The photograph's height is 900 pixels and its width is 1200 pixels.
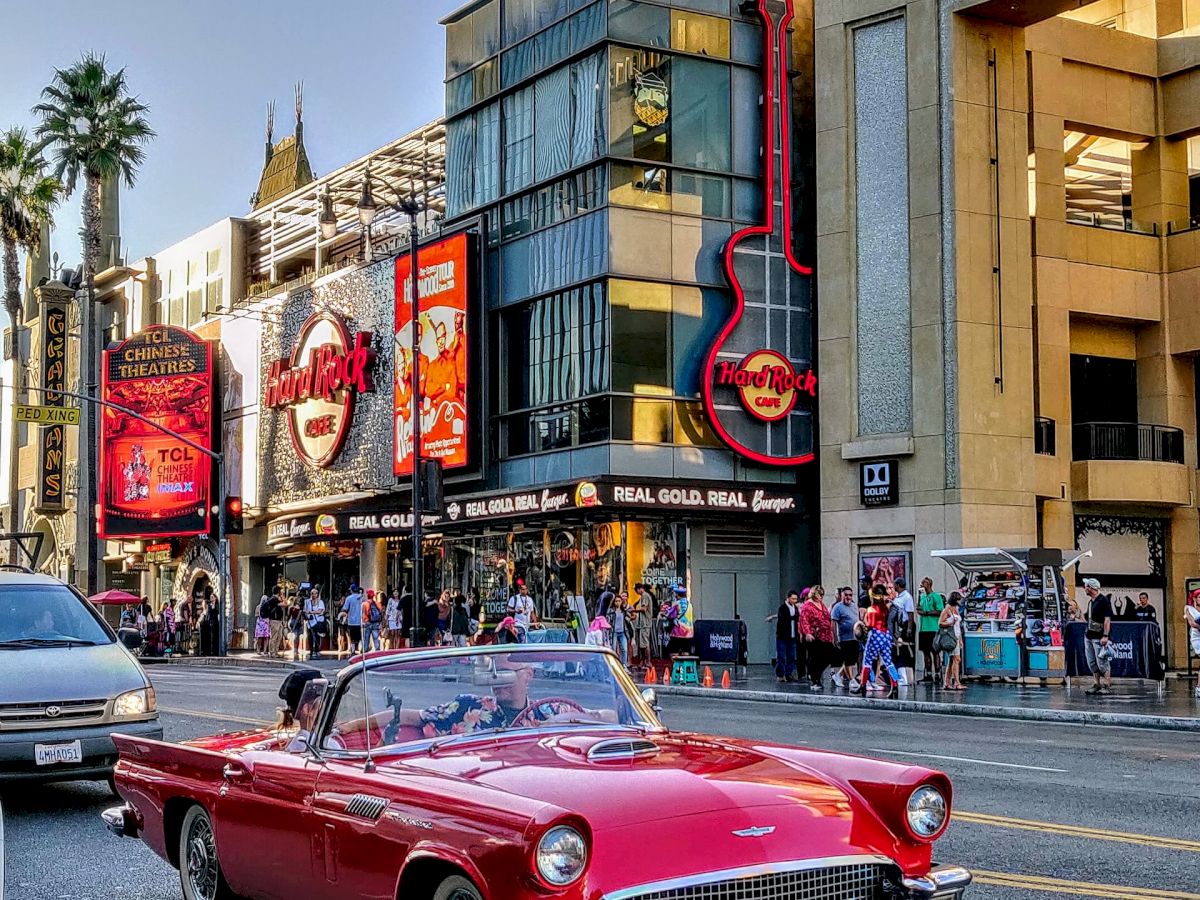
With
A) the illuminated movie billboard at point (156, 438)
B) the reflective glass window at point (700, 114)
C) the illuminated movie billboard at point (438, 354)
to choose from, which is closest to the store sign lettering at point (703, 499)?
the illuminated movie billboard at point (438, 354)

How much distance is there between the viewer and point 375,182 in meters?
49.1

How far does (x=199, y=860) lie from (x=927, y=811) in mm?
3554

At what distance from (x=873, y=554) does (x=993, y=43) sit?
11335 millimetres

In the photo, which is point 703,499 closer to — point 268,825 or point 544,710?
point 544,710

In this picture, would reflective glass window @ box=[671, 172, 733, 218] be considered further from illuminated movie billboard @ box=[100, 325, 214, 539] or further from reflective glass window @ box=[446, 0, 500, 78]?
illuminated movie billboard @ box=[100, 325, 214, 539]

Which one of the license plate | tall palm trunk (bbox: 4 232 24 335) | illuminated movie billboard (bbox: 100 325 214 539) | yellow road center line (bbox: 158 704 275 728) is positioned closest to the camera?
the license plate

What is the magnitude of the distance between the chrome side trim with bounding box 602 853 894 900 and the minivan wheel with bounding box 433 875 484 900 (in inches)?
20.2

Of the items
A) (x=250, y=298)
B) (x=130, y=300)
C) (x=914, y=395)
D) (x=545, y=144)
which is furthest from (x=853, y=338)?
(x=130, y=300)

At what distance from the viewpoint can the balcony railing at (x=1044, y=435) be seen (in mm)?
35281

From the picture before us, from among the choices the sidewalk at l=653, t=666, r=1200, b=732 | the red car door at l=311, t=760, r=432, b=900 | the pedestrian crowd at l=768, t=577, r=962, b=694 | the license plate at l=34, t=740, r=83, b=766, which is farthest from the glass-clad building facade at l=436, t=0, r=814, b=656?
the red car door at l=311, t=760, r=432, b=900

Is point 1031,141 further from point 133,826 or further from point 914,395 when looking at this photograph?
point 133,826

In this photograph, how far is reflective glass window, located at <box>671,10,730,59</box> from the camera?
37156mm

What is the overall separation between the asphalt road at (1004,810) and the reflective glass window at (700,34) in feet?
68.0

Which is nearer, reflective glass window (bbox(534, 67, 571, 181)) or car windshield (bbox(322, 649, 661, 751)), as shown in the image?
car windshield (bbox(322, 649, 661, 751))
